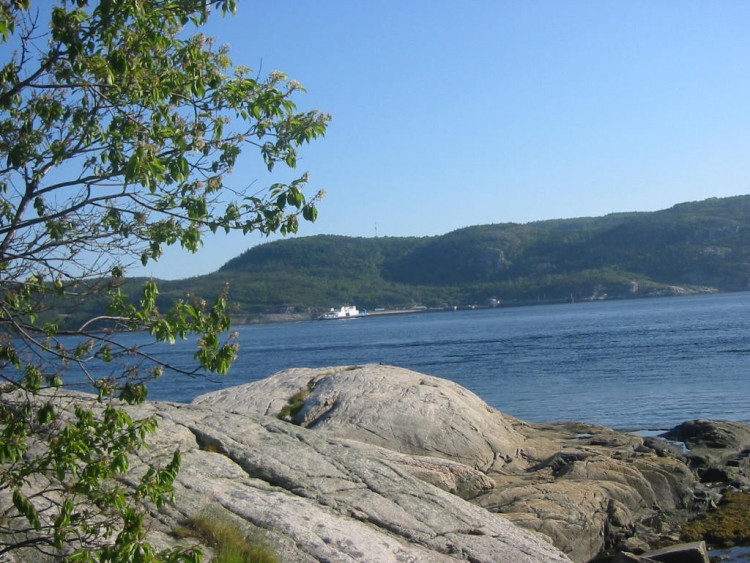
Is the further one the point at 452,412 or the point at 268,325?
the point at 268,325

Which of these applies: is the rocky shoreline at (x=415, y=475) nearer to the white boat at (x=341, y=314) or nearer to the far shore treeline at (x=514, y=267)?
the far shore treeline at (x=514, y=267)

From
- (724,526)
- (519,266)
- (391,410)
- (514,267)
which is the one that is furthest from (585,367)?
(514,267)

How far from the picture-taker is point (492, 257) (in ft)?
602

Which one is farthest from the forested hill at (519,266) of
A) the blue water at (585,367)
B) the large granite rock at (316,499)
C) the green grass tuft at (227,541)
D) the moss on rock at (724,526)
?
the green grass tuft at (227,541)

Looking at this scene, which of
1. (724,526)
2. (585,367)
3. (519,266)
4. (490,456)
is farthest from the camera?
(519,266)

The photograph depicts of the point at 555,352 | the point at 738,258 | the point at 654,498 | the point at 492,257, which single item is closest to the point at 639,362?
the point at 555,352

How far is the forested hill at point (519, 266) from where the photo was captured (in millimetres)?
149500

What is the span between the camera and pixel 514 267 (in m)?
179

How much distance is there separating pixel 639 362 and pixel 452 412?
30.3 metres

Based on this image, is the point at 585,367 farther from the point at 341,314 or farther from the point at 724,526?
the point at 341,314

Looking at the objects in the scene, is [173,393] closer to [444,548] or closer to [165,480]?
[444,548]

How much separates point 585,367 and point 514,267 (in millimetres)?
137169

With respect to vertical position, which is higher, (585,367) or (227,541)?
(227,541)

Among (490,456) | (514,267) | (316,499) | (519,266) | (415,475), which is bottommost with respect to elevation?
(490,456)
